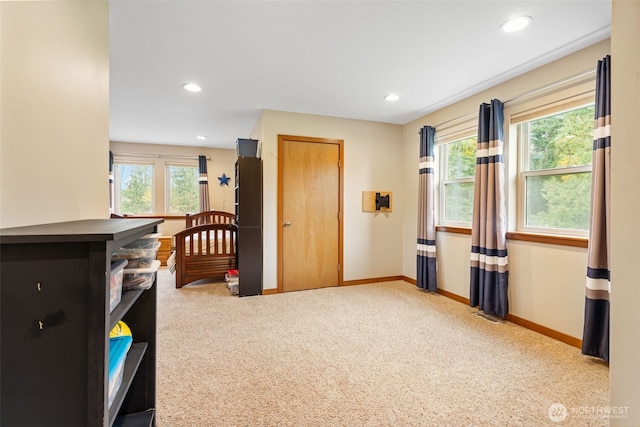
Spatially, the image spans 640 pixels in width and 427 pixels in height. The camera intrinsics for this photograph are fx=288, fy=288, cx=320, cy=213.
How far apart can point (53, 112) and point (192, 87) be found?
6.82 ft

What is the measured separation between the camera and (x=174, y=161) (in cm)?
603

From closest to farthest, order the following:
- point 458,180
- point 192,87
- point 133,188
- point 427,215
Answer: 1. point 192,87
2. point 458,180
3. point 427,215
4. point 133,188

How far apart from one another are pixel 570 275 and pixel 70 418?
123 inches

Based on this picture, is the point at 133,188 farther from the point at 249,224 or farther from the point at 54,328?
the point at 54,328

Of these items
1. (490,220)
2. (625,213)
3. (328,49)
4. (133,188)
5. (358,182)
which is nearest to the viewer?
(625,213)

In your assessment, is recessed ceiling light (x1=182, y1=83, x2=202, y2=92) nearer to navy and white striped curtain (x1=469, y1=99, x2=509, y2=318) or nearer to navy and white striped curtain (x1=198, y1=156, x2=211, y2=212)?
navy and white striped curtain (x1=469, y1=99, x2=509, y2=318)

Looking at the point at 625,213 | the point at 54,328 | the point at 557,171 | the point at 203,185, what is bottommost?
the point at 54,328

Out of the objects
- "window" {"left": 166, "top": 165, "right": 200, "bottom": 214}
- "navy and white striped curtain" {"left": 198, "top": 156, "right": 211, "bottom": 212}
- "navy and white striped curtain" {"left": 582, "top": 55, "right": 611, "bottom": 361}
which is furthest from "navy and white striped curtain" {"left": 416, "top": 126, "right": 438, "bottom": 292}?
"window" {"left": 166, "top": 165, "right": 200, "bottom": 214}

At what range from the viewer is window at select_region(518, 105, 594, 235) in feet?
7.68

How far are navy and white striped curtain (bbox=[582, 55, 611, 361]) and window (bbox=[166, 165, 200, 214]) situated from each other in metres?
6.16

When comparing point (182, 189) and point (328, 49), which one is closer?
point (328, 49)

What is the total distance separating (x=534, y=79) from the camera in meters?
2.58

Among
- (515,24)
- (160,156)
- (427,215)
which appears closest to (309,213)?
(427,215)

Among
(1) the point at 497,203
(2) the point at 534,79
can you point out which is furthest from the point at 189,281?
(2) the point at 534,79
